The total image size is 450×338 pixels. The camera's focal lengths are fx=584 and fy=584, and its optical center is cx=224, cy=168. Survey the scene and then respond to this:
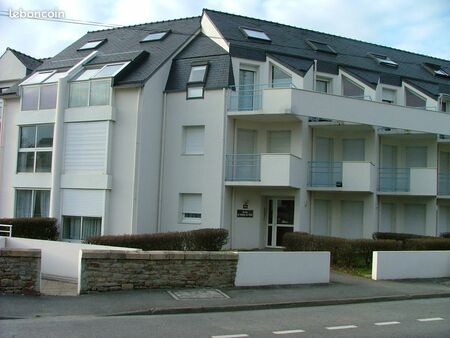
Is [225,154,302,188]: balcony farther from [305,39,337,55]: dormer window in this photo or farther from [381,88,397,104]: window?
[305,39,337,55]: dormer window

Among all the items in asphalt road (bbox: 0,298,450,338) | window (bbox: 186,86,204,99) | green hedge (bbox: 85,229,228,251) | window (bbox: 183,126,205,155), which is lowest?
asphalt road (bbox: 0,298,450,338)

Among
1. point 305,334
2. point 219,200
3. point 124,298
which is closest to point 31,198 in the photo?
point 219,200

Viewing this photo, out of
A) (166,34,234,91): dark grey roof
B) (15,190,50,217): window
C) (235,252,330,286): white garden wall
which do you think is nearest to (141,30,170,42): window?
(166,34,234,91): dark grey roof

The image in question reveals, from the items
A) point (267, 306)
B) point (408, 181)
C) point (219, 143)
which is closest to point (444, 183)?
point (408, 181)

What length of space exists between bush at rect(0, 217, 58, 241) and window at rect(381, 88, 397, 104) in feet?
51.8

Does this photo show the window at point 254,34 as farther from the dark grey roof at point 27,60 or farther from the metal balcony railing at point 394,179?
the dark grey roof at point 27,60

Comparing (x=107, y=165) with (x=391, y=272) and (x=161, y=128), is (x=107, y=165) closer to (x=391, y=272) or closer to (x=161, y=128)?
(x=161, y=128)

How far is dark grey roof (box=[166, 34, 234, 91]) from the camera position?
76.9 ft

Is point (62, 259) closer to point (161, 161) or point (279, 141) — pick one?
point (161, 161)

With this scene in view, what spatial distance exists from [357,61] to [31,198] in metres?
16.5

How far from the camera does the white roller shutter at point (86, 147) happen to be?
23.6m

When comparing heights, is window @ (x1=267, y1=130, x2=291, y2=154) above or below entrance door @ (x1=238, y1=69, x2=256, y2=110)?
below

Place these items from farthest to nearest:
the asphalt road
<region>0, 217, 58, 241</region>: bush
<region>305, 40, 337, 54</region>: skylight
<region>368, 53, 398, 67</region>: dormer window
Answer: <region>368, 53, 398, 67</region>: dormer window < <region>305, 40, 337, 54</region>: skylight < <region>0, 217, 58, 241</region>: bush < the asphalt road

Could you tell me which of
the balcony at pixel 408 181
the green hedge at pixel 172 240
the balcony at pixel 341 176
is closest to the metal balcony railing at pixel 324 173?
the balcony at pixel 341 176
